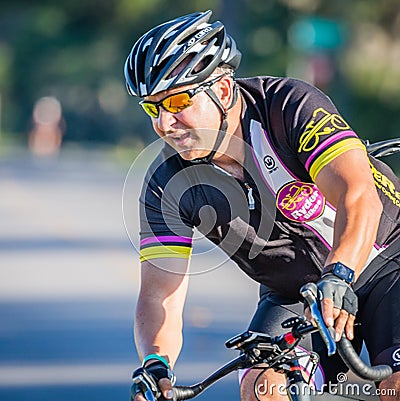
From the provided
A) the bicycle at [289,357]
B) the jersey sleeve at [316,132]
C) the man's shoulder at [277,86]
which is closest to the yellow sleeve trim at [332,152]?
the jersey sleeve at [316,132]

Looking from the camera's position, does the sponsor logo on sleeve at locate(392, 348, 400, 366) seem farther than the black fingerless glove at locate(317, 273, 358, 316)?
Yes

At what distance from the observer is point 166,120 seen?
417 centimetres

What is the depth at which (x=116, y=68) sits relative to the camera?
200 feet

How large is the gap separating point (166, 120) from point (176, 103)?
0.07 m

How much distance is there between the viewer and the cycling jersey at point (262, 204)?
4.27 meters

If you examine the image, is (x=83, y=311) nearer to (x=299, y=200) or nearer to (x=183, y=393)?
(x=299, y=200)

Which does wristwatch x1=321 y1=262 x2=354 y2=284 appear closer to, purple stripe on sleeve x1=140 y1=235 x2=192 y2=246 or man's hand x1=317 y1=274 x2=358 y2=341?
man's hand x1=317 y1=274 x2=358 y2=341

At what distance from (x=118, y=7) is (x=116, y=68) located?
3.95 meters

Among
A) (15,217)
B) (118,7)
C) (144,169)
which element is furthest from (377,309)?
(118,7)

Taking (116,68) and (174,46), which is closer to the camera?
(174,46)

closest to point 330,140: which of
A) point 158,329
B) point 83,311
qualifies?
point 158,329

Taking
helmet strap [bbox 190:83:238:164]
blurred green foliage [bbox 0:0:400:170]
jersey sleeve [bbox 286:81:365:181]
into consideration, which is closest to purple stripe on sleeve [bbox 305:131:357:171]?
jersey sleeve [bbox 286:81:365:181]

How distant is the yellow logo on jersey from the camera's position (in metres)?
4.04

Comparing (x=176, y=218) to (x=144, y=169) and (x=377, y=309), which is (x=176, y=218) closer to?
(x=144, y=169)
